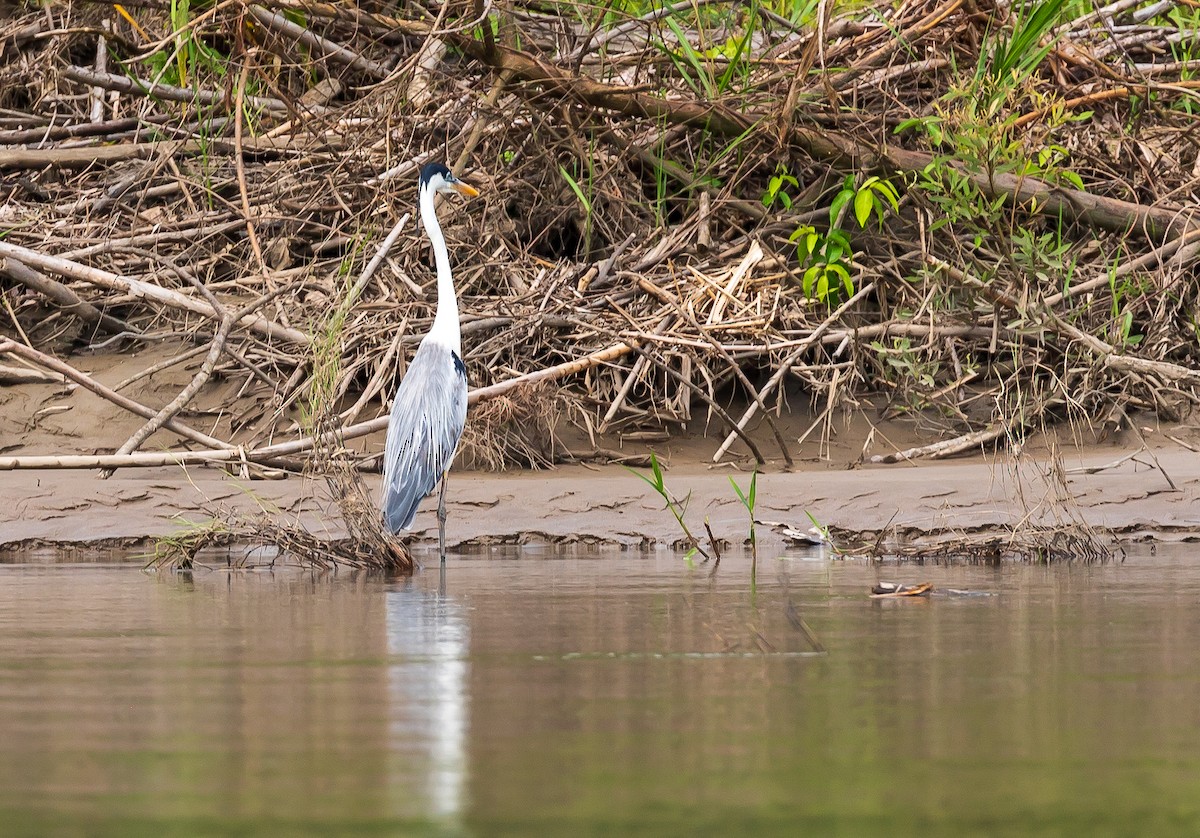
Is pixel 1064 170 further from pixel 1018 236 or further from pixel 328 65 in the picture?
pixel 328 65

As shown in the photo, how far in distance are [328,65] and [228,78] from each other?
770 mm

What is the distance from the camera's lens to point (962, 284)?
8.48m

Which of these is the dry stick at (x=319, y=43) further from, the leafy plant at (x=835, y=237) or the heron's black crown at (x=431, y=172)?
the leafy plant at (x=835, y=237)

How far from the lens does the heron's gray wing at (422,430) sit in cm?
646

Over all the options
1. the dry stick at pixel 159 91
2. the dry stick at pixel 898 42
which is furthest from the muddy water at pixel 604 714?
the dry stick at pixel 159 91

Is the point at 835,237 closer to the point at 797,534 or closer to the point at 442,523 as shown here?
the point at 797,534

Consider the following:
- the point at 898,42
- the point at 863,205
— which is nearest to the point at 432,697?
the point at 863,205

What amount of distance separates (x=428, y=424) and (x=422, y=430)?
42 millimetres

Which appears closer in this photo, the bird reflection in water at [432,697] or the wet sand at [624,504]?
the bird reflection in water at [432,697]

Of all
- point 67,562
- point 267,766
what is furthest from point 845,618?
point 67,562

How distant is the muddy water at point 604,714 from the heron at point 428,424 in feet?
4.85

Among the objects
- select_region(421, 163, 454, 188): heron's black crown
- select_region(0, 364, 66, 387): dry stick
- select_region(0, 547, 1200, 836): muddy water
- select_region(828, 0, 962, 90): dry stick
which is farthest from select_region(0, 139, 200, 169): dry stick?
select_region(0, 547, 1200, 836): muddy water

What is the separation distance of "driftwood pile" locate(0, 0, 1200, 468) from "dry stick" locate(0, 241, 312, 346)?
24 millimetres

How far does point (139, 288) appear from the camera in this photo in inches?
330
